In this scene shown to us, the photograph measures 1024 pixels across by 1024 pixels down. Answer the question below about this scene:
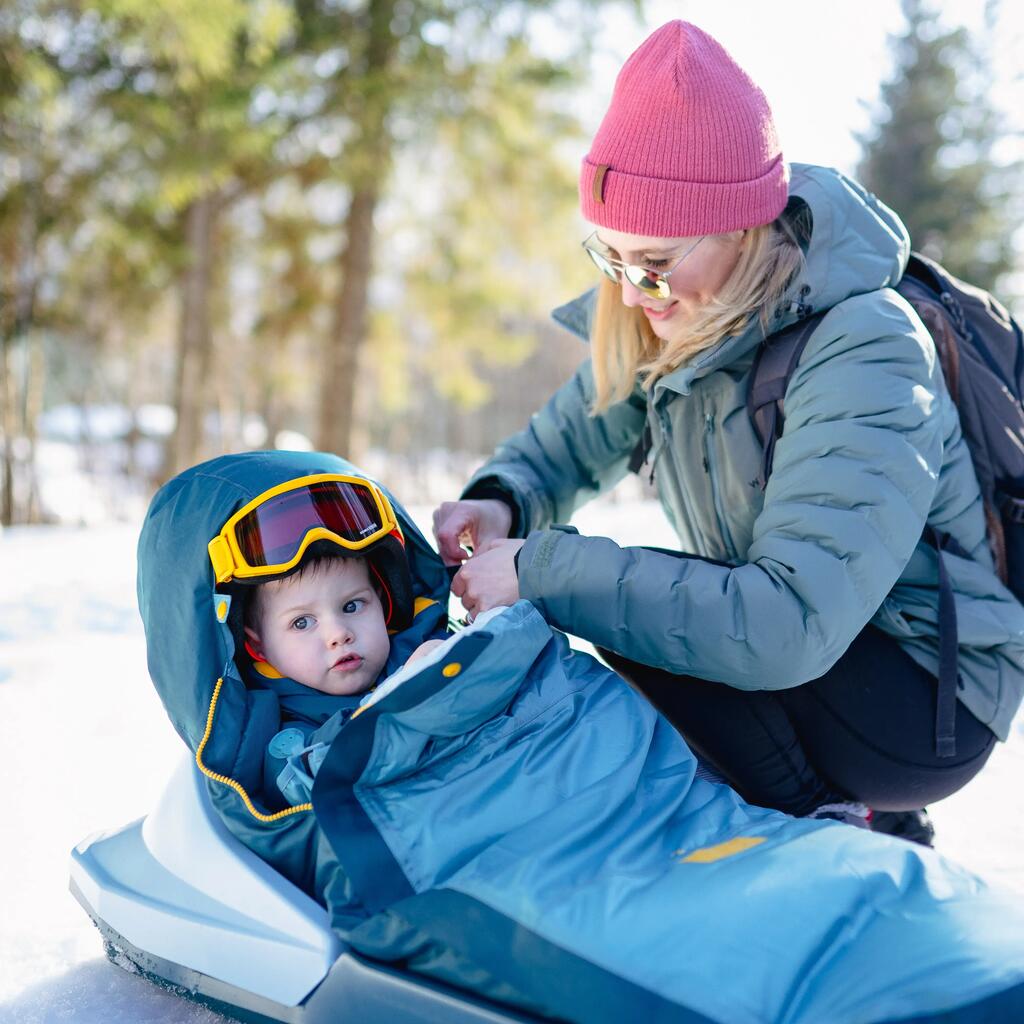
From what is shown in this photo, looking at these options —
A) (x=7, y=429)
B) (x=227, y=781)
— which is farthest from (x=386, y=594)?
(x=7, y=429)

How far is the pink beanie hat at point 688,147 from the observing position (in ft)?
6.24

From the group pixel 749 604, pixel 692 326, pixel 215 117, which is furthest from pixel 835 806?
pixel 215 117

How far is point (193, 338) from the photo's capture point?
9.68 meters

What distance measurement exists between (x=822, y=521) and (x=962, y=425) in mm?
521

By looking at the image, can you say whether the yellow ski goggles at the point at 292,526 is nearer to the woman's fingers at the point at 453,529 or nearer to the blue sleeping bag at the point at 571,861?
the blue sleeping bag at the point at 571,861

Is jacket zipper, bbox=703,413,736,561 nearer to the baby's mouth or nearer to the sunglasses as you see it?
the sunglasses

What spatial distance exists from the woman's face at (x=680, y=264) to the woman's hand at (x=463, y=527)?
60 centimetres

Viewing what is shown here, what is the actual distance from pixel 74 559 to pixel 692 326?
514 centimetres

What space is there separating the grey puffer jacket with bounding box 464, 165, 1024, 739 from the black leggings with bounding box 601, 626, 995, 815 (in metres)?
0.06

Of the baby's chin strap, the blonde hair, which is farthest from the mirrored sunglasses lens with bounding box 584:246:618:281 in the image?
the baby's chin strap

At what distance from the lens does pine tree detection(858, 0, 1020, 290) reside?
1728 centimetres

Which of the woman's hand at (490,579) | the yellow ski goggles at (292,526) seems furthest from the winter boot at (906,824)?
the yellow ski goggles at (292,526)

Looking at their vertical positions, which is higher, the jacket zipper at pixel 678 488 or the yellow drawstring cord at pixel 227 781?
the jacket zipper at pixel 678 488

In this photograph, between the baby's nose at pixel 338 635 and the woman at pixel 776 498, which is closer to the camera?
the woman at pixel 776 498
